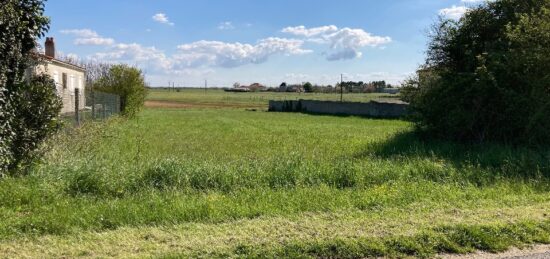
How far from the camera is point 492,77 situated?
11969 millimetres

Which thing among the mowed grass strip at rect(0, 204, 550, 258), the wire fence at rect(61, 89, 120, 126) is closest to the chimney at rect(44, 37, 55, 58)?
the wire fence at rect(61, 89, 120, 126)

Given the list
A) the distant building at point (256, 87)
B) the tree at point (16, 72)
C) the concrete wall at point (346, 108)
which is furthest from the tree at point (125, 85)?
the distant building at point (256, 87)

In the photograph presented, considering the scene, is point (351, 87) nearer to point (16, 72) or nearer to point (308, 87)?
point (308, 87)

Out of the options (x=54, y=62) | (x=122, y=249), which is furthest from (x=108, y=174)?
(x=54, y=62)

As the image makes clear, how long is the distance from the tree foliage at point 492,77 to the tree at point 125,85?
78.8 feet

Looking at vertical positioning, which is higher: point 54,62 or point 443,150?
point 54,62

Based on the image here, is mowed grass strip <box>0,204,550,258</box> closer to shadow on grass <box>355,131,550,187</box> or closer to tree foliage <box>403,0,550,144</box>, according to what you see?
shadow on grass <box>355,131,550,187</box>

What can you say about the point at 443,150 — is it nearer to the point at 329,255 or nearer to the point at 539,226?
the point at 539,226

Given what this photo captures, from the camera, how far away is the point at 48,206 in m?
6.43

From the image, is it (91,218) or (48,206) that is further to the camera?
(48,206)

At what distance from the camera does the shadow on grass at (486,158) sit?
8.66 metres

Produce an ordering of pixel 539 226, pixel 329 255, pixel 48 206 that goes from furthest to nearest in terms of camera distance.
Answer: pixel 48 206 < pixel 539 226 < pixel 329 255

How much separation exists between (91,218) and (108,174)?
1834 millimetres

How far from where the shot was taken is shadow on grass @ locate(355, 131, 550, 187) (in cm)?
866
